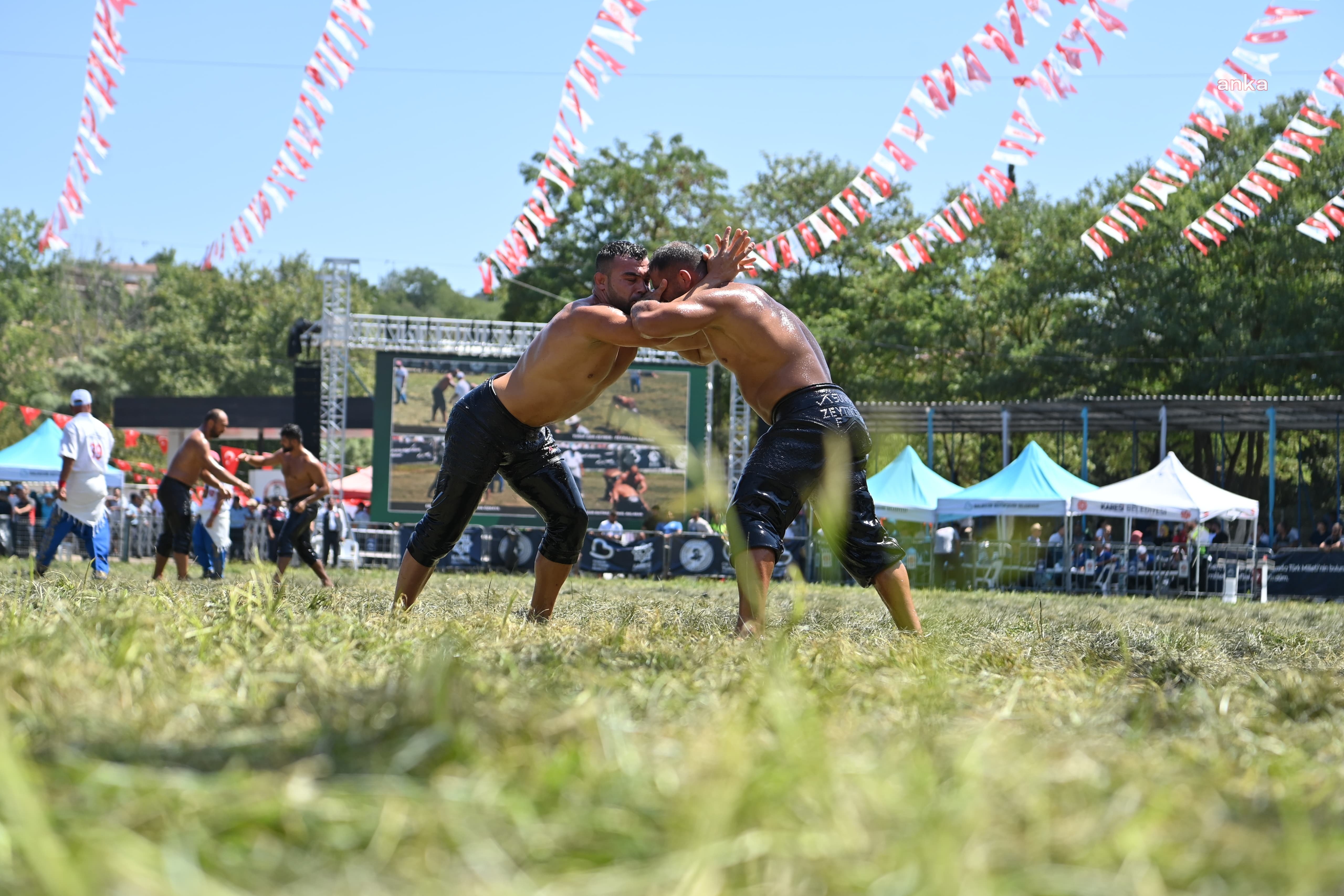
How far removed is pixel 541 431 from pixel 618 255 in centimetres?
96

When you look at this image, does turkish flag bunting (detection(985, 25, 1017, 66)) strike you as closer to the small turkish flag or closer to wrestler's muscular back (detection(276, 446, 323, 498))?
wrestler's muscular back (detection(276, 446, 323, 498))

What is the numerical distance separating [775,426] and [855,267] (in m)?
38.7

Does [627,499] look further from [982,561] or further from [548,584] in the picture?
[548,584]

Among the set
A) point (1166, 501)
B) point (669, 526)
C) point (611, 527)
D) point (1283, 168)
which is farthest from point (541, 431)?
point (1166, 501)

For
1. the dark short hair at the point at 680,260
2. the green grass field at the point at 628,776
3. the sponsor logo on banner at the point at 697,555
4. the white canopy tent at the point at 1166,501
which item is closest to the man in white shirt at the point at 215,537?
the dark short hair at the point at 680,260

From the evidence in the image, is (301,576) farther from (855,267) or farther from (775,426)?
(855,267)

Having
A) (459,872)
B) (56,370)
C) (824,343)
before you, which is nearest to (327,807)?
(459,872)

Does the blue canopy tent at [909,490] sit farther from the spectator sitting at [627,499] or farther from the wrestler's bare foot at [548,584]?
the wrestler's bare foot at [548,584]

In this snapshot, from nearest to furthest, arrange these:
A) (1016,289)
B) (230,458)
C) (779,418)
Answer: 1. (779,418)
2. (230,458)
3. (1016,289)

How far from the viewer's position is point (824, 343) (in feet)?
137

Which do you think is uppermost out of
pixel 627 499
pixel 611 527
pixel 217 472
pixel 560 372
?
pixel 560 372

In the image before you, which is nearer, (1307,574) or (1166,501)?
(1307,574)

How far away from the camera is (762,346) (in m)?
5.22

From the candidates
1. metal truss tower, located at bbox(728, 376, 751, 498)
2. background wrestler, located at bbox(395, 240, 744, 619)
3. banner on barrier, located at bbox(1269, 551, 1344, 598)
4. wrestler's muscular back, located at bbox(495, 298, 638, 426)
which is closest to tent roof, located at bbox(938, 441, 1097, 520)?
banner on barrier, located at bbox(1269, 551, 1344, 598)
